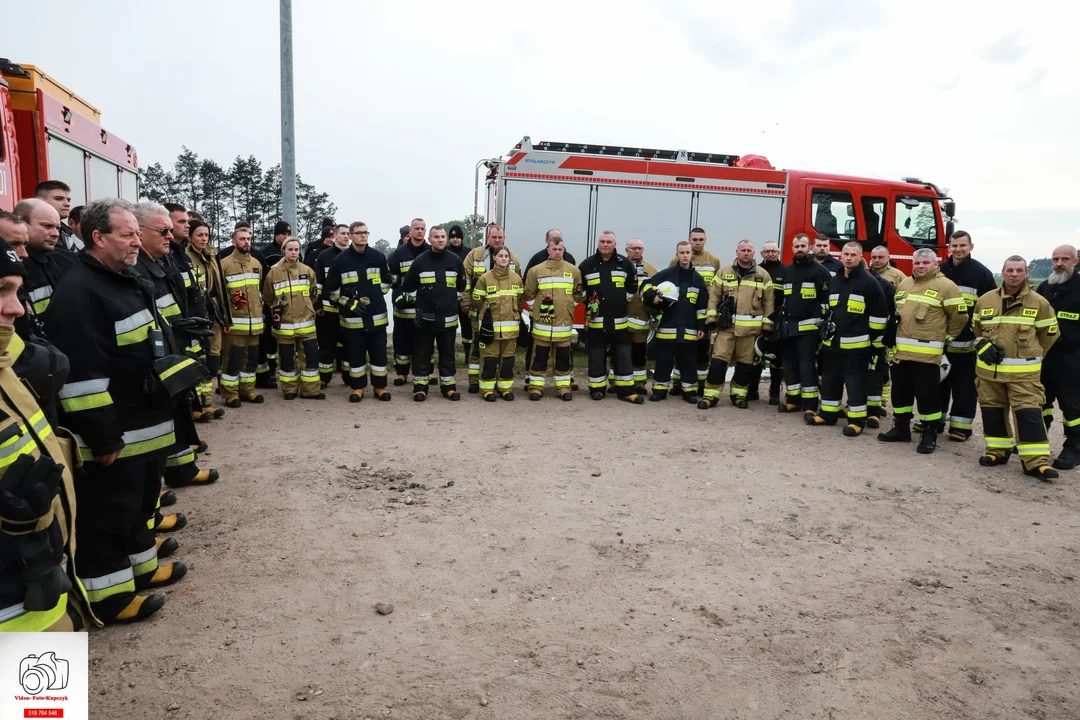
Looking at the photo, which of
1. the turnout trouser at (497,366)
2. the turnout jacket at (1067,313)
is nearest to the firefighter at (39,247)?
the turnout trouser at (497,366)

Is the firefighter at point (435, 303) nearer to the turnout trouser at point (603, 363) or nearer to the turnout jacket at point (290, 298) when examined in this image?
the turnout jacket at point (290, 298)

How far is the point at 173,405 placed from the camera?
3580 mm

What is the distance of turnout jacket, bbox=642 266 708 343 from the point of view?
8609mm

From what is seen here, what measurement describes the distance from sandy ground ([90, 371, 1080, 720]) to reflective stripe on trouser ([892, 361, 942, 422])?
57cm

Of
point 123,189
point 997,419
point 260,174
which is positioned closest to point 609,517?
point 997,419

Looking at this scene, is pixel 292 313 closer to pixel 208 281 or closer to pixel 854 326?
pixel 208 281

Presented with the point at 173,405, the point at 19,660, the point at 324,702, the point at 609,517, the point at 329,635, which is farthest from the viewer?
the point at 609,517

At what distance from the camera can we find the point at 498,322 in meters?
8.48

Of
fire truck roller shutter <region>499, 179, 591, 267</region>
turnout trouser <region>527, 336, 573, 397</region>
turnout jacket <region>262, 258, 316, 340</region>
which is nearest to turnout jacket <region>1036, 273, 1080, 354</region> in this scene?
turnout trouser <region>527, 336, 573, 397</region>

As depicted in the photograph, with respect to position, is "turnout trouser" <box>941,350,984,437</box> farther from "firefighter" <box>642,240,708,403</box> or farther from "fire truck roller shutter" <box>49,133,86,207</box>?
"fire truck roller shutter" <box>49,133,86,207</box>

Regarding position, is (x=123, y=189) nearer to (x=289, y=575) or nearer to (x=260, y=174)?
(x=289, y=575)

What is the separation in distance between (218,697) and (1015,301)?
262 inches

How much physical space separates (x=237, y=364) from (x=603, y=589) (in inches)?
218

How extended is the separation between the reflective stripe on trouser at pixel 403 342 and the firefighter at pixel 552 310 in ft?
4.95
